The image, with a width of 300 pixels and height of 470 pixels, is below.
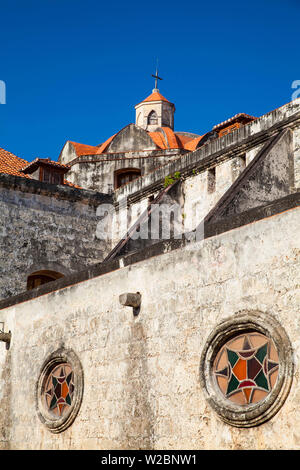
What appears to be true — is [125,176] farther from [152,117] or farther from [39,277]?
[152,117]

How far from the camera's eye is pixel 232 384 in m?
7.20

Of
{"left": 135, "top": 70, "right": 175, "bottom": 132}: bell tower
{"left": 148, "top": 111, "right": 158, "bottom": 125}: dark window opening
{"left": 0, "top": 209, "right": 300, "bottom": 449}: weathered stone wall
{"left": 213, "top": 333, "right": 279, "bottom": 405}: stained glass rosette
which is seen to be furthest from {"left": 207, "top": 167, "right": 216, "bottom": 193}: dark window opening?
{"left": 148, "top": 111, "right": 158, "bottom": 125}: dark window opening

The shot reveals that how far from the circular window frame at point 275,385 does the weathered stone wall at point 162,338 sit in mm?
83

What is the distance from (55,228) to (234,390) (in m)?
9.01

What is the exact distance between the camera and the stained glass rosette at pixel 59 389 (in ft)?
31.9

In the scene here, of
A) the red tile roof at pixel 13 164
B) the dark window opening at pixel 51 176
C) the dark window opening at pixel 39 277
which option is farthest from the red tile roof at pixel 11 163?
the dark window opening at pixel 39 277

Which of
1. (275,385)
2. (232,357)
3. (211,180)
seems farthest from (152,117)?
(275,385)

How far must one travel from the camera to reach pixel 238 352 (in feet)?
23.5

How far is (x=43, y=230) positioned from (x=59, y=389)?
19.2 feet

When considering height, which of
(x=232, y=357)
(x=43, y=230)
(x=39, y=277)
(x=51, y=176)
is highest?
(x=51, y=176)

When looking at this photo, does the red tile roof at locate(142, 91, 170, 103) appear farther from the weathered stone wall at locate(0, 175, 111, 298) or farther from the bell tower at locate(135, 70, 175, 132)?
the weathered stone wall at locate(0, 175, 111, 298)

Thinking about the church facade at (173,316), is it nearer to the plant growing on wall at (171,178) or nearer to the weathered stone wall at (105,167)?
the plant growing on wall at (171,178)

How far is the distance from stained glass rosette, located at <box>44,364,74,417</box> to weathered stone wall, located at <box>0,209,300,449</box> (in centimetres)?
32
